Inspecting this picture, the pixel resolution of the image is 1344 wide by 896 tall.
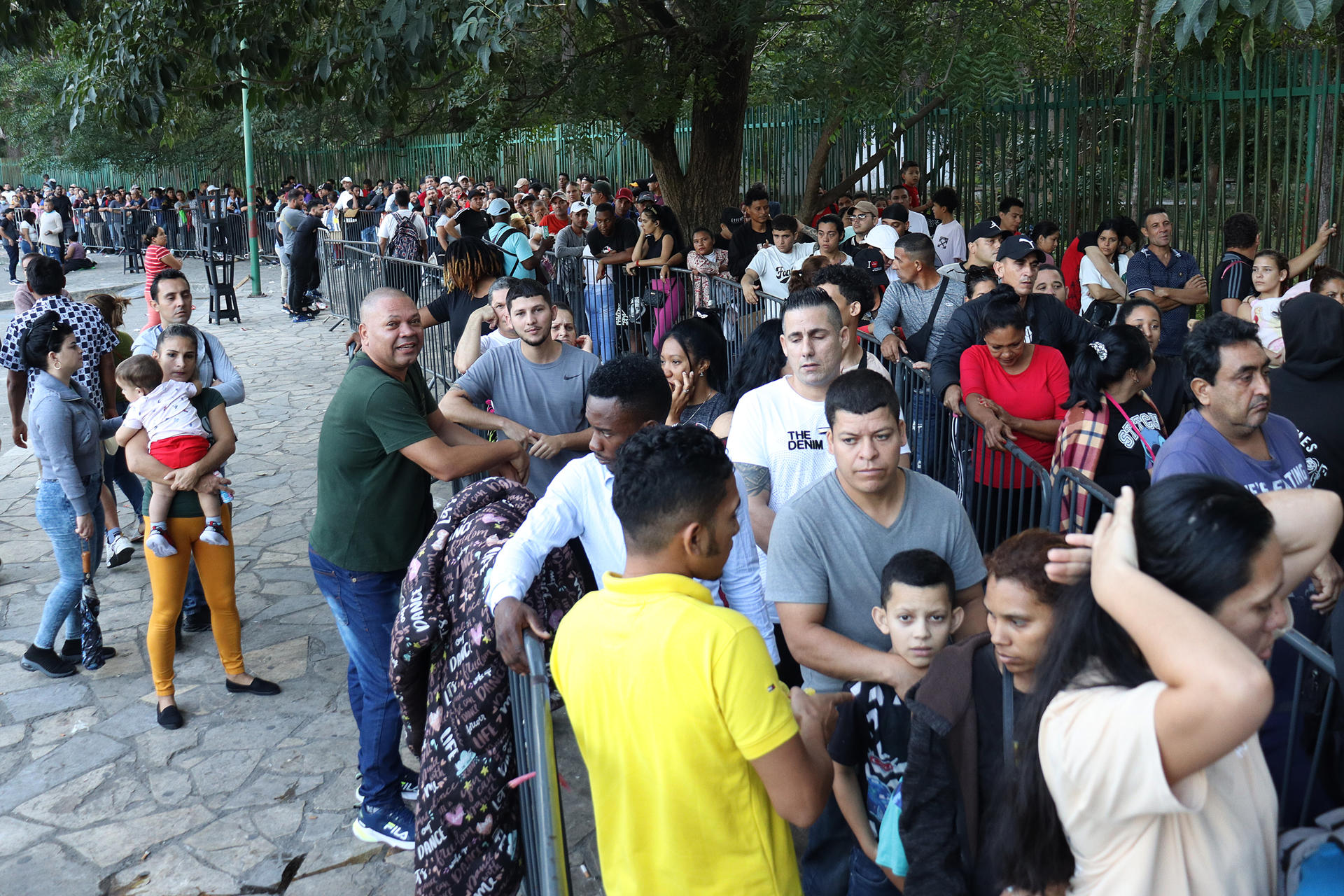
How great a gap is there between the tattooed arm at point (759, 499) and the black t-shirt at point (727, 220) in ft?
24.4

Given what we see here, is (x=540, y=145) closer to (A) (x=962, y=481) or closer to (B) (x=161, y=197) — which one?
(B) (x=161, y=197)

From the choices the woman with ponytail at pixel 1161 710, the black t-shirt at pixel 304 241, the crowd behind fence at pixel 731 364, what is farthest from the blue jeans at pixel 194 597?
the black t-shirt at pixel 304 241

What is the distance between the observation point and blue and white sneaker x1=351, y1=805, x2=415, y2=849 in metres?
4.32

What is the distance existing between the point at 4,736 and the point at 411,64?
15.4ft

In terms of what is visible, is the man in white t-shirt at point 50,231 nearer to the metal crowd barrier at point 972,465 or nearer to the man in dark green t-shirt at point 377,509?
the metal crowd barrier at point 972,465

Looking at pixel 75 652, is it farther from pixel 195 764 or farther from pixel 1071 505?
pixel 1071 505

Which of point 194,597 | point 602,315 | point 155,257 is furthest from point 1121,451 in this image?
point 155,257

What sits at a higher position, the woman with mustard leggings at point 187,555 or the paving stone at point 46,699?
the woman with mustard leggings at point 187,555

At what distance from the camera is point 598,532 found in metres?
3.41

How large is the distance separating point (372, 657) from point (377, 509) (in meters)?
0.58

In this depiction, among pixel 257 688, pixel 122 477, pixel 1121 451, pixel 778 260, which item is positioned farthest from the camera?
pixel 778 260

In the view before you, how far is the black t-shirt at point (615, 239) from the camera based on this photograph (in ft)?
39.6

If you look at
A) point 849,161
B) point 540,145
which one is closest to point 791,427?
point 849,161

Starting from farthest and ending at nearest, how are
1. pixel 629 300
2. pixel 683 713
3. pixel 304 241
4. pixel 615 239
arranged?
pixel 304 241, pixel 615 239, pixel 629 300, pixel 683 713
